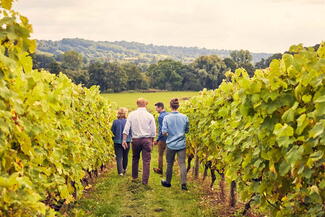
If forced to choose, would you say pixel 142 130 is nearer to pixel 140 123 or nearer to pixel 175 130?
pixel 140 123

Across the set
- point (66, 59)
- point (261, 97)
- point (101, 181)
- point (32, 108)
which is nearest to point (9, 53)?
point (32, 108)

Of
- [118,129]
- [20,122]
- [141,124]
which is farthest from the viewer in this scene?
[118,129]

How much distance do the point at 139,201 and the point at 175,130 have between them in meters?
1.93

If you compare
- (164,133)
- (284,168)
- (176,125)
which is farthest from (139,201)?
(284,168)

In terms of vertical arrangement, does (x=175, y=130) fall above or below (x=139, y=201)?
above

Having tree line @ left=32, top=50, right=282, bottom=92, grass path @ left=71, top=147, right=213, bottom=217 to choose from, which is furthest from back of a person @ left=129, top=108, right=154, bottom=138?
tree line @ left=32, top=50, right=282, bottom=92

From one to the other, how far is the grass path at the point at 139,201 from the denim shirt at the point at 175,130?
4.17 feet

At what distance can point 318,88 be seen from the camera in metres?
4.08

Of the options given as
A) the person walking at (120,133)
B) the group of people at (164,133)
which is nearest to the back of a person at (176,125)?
the group of people at (164,133)

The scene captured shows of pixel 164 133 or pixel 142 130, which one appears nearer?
pixel 164 133

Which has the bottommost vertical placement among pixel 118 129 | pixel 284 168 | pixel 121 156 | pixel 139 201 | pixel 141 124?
pixel 139 201

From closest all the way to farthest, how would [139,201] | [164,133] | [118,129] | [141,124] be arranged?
[139,201]
[164,133]
[141,124]
[118,129]

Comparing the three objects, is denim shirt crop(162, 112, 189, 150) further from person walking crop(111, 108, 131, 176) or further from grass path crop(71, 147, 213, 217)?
person walking crop(111, 108, 131, 176)

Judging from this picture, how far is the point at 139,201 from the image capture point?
31.6 feet
